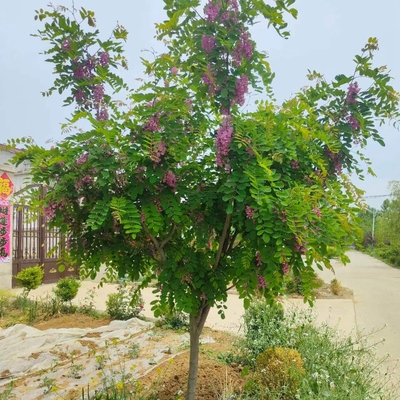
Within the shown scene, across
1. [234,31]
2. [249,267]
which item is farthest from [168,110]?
[249,267]

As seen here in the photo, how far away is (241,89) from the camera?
7.05 ft

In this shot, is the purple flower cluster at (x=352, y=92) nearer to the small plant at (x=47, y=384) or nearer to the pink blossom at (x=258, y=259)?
the pink blossom at (x=258, y=259)

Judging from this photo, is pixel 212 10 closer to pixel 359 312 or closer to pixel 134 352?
pixel 134 352

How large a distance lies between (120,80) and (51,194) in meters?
0.85

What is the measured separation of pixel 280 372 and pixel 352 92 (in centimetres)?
194

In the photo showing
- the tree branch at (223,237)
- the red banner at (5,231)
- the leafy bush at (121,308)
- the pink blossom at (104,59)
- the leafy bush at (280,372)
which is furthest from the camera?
the red banner at (5,231)

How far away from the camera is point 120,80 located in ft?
8.18

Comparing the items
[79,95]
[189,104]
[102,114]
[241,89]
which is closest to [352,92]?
[241,89]

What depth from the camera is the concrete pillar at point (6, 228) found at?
9.14m

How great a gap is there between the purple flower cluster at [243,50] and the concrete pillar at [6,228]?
8.28 meters

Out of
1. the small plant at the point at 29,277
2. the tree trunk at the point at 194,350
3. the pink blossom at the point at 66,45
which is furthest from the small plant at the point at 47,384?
the small plant at the point at 29,277

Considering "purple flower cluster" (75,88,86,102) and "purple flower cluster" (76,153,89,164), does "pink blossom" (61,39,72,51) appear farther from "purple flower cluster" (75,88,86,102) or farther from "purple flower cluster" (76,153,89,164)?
"purple flower cluster" (76,153,89,164)

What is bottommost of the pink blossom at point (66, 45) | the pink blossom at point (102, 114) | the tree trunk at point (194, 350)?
the tree trunk at point (194, 350)

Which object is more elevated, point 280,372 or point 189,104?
point 189,104
